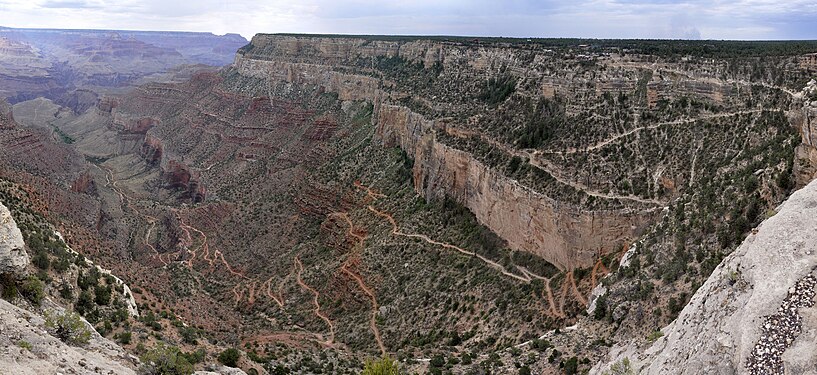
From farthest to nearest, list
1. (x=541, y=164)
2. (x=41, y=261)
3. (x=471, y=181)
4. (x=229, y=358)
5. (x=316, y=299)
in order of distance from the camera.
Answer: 1. (x=316, y=299)
2. (x=471, y=181)
3. (x=541, y=164)
4. (x=229, y=358)
5. (x=41, y=261)

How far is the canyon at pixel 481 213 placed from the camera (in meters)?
27.7

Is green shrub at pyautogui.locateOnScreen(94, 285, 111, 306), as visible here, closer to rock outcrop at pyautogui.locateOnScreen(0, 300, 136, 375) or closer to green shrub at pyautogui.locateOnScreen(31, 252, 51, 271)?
green shrub at pyautogui.locateOnScreen(31, 252, 51, 271)

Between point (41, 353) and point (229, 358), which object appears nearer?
point (41, 353)

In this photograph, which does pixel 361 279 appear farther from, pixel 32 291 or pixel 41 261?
pixel 32 291

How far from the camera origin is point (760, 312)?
14.9 m

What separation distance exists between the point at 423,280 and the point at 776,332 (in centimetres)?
3074

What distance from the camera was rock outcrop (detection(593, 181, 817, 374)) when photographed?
46.0ft

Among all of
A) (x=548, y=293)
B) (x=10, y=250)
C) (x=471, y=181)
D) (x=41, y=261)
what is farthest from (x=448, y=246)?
(x=10, y=250)

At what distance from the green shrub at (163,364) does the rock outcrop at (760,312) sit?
50.0 ft

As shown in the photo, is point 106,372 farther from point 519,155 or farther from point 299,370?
point 519,155

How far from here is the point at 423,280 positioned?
44000 millimetres

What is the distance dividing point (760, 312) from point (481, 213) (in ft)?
102

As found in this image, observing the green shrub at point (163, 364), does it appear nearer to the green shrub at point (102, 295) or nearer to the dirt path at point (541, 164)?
the green shrub at point (102, 295)

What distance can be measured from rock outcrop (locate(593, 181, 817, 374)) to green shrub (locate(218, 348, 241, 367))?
53.3ft
